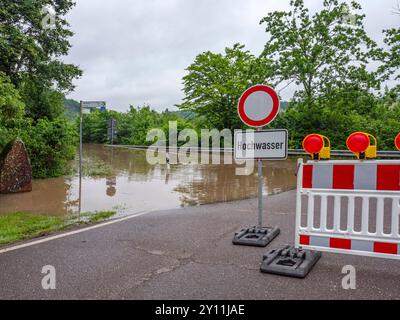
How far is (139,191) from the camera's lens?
34.5ft

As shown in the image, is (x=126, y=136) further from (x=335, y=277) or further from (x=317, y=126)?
(x=335, y=277)

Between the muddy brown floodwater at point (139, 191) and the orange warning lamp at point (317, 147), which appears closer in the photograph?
the orange warning lamp at point (317, 147)

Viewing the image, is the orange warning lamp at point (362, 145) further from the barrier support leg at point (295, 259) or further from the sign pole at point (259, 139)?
the sign pole at point (259, 139)

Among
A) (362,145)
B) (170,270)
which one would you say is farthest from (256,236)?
(362,145)

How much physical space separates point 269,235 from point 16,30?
13635 mm

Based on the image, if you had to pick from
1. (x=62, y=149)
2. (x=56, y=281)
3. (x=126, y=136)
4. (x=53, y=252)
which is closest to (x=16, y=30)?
(x=62, y=149)

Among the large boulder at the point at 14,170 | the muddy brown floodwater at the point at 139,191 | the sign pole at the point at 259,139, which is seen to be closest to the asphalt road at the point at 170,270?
the sign pole at the point at 259,139

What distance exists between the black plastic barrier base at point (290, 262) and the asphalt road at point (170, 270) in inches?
2.9

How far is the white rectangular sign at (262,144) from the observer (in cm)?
475

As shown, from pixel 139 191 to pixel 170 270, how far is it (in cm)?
691

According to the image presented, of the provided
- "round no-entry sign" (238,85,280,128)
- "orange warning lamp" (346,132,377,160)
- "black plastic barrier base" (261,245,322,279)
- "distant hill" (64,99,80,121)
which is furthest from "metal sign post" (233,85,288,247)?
"distant hill" (64,99,80,121)

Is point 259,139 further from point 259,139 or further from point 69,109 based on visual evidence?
point 69,109

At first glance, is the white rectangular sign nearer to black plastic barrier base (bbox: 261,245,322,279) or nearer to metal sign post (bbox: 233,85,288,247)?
metal sign post (bbox: 233,85,288,247)

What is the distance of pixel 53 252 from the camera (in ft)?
14.5
